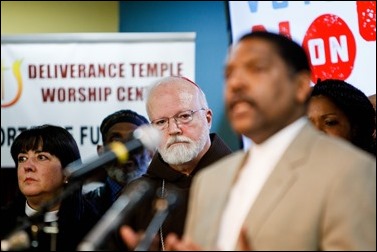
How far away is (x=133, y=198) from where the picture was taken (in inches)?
92.6

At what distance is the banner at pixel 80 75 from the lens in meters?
6.04

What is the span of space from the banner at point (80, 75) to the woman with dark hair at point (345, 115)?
2661 mm

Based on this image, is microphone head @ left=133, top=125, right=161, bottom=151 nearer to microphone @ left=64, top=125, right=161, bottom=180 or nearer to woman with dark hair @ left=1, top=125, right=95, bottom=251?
microphone @ left=64, top=125, right=161, bottom=180

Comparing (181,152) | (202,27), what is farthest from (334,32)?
(181,152)

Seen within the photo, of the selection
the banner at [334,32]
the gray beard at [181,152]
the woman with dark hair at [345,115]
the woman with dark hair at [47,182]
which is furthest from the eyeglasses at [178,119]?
the banner at [334,32]

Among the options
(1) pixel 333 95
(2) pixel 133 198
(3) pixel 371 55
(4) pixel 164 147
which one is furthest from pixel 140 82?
(2) pixel 133 198

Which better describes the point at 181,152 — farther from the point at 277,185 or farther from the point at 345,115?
the point at 277,185

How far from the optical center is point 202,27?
6.39 m

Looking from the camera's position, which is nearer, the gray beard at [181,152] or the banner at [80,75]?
the gray beard at [181,152]

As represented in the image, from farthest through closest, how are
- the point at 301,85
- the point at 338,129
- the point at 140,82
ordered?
the point at 140,82, the point at 338,129, the point at 301,85

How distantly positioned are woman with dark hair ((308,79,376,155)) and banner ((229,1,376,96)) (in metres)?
1.63

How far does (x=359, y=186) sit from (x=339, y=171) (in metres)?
0.06

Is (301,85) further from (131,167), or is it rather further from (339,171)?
(131,167)

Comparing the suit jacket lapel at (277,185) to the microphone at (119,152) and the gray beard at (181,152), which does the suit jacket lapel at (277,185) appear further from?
the gray beard at (181,152)
